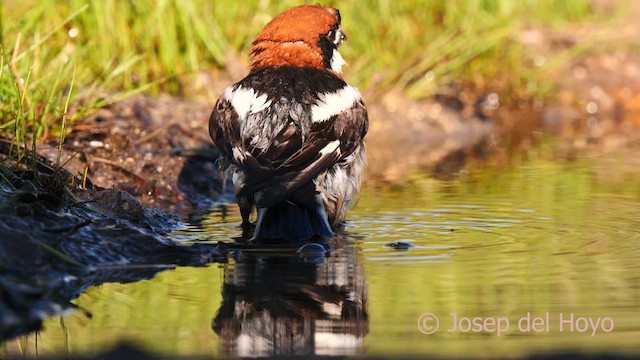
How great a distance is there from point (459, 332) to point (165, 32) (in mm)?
5316

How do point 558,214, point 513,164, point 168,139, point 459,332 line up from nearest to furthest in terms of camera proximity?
1. point 459,332
2. point 558,214
3. point 168,139
4. point 513,164

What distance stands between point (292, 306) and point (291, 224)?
1.36 metres

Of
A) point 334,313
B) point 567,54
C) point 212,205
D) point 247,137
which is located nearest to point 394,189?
point 212,205

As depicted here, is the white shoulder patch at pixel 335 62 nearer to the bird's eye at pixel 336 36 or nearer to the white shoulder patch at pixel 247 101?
the bird's eye at pixel 336 36

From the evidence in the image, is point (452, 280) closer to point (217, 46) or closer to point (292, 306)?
point (292, 306)

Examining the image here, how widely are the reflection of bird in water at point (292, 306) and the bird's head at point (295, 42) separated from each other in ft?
4.03

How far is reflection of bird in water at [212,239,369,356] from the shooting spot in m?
3.28

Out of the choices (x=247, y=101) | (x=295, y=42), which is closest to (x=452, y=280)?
(x=247, y=101)

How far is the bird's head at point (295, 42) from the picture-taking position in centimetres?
565

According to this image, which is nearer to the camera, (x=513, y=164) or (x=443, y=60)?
(x=513, y=164)

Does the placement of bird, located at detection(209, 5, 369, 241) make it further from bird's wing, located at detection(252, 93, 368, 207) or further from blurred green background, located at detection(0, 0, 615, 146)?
blurred green background, located at detection(0, 0, 615, 146)

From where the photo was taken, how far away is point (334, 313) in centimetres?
366

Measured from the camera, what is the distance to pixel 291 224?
5.09m

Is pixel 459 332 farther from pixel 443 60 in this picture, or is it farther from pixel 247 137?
pixel 443 60
